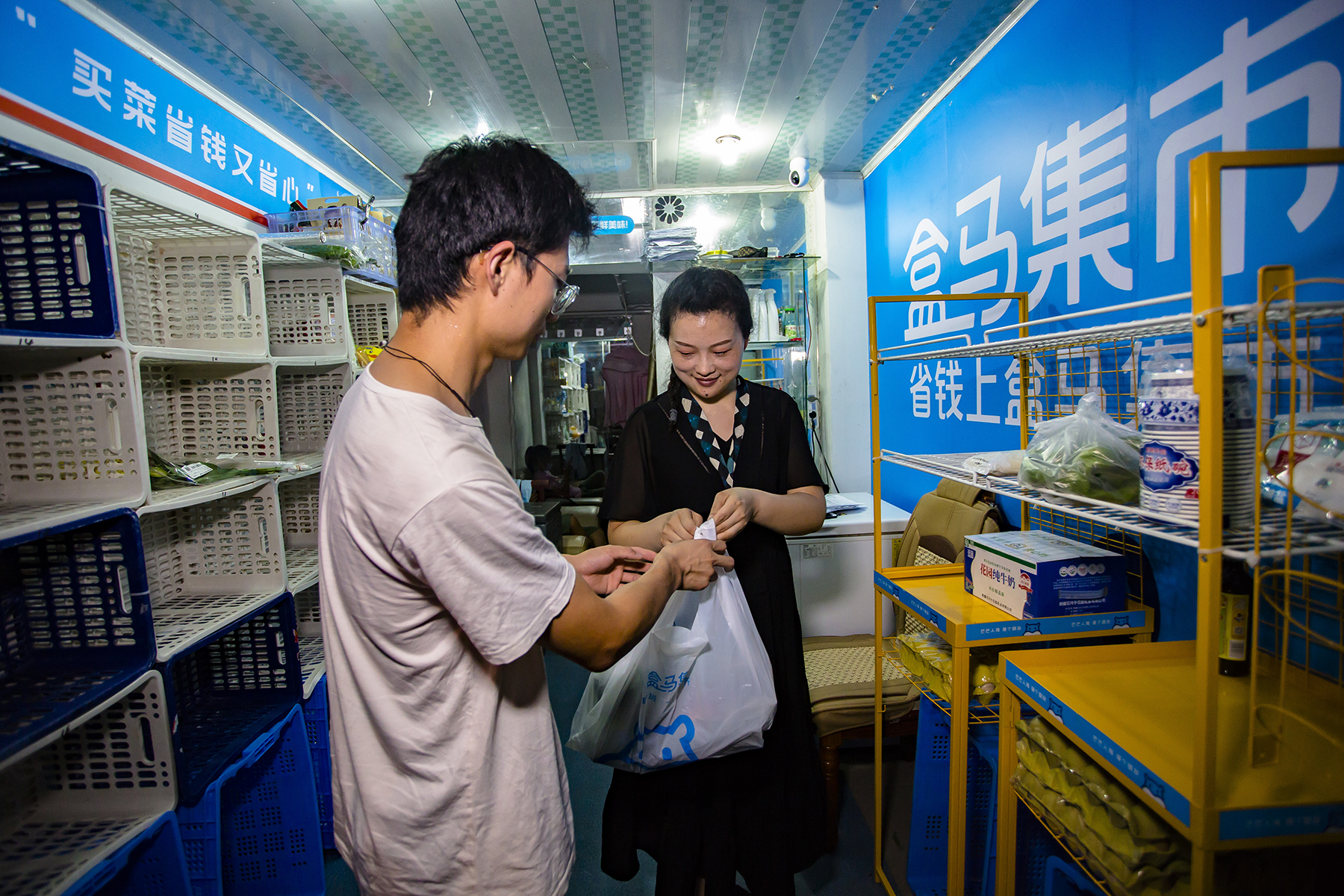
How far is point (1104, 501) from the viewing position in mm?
1147

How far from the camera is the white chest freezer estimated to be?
314cm

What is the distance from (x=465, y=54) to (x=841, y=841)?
3321mm

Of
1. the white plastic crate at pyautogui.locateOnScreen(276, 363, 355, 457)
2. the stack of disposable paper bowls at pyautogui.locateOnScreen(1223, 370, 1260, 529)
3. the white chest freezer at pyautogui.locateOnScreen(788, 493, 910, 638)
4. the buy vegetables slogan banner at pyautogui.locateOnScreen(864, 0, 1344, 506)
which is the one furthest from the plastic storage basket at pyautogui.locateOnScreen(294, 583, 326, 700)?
the stack of disposable paper bowls at pyautogui.locateOnScreen(1223, 370, 1260, 529)

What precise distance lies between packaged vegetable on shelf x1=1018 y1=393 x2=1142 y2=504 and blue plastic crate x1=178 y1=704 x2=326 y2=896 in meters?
2.34

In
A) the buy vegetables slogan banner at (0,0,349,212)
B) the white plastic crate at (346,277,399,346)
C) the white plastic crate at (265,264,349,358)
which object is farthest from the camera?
the white plastic crate at (346,277,399,346)

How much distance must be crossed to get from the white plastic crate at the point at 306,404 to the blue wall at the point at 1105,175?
2.42 meters

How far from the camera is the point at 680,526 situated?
1.41m

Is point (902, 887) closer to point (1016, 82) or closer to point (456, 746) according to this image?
point (456, 746)

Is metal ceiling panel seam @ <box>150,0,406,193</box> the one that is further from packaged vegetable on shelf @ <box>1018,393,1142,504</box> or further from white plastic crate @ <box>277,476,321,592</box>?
packaged vegetable on shelf @ <box>1018,393,1142,504</box>

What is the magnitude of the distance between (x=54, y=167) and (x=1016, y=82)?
9.24ft

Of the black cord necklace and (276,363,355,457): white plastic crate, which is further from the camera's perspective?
(276,363,355,457): white plastic crate

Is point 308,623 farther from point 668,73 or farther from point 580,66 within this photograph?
point 668,73

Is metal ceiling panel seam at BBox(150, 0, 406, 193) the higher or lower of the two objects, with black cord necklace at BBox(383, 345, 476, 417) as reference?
higher

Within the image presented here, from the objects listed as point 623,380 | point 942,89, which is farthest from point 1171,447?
point 623,380
